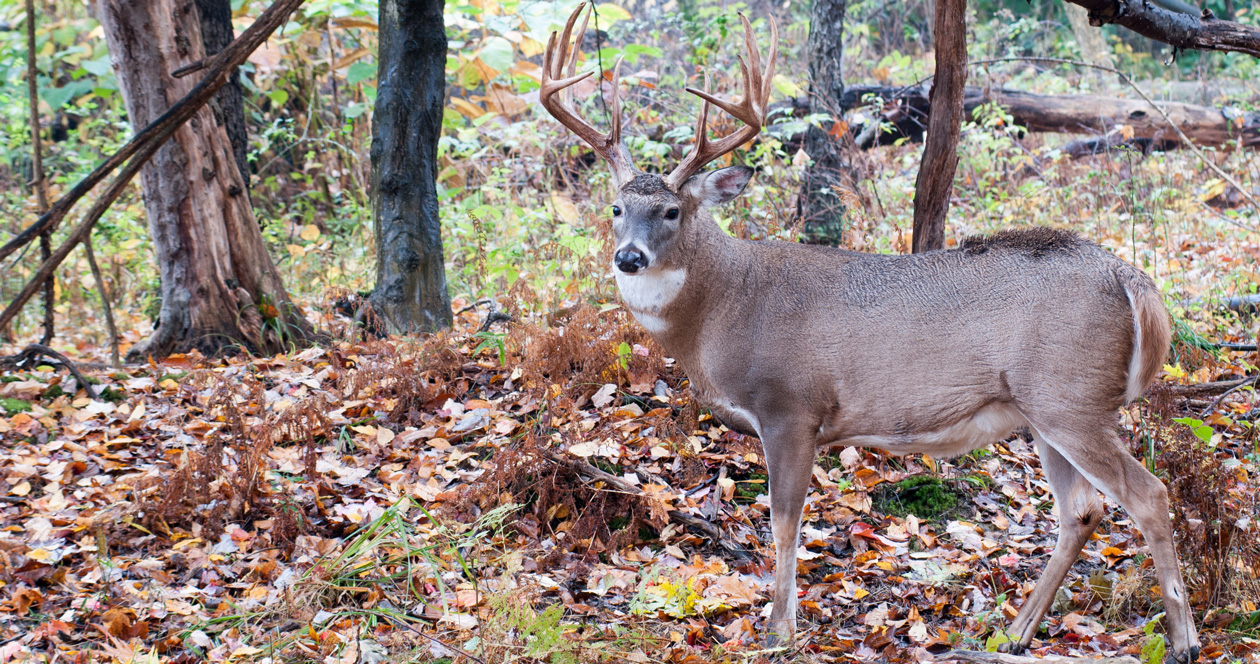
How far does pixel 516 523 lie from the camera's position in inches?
191

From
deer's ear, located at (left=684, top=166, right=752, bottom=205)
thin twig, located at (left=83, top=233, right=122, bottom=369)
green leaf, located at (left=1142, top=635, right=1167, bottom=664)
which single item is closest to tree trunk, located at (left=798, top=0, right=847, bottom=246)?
deer's ear, located at (left=684, top=166, right=752, bottom=205)

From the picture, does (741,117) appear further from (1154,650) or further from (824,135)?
(824,135)

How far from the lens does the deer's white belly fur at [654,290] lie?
488 centimetres

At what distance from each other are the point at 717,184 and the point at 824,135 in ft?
14.5

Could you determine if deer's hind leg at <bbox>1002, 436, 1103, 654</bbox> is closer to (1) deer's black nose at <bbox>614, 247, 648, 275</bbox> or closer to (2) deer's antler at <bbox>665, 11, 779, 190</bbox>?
(1) deer's black nose at <bbox>614, 247, 648, 275</bbox>

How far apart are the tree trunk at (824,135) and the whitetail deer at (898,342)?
11.8 feet

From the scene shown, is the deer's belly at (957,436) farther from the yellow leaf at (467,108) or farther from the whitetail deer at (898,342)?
the yellow leaf at (467,108)

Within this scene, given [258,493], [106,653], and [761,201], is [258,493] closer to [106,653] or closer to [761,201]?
[106,653]

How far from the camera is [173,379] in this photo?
6.63 m

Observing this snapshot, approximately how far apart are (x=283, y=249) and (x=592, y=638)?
7.83 metres

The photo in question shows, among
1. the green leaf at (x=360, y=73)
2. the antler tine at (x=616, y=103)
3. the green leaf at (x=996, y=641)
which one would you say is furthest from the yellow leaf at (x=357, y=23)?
the green leaf at (x=996, y=641)

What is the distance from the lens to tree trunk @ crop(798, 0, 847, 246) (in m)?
8.66

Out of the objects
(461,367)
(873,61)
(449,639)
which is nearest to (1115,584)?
(449,639)

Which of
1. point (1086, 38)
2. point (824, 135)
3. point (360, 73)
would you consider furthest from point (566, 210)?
point (1086, 38)
